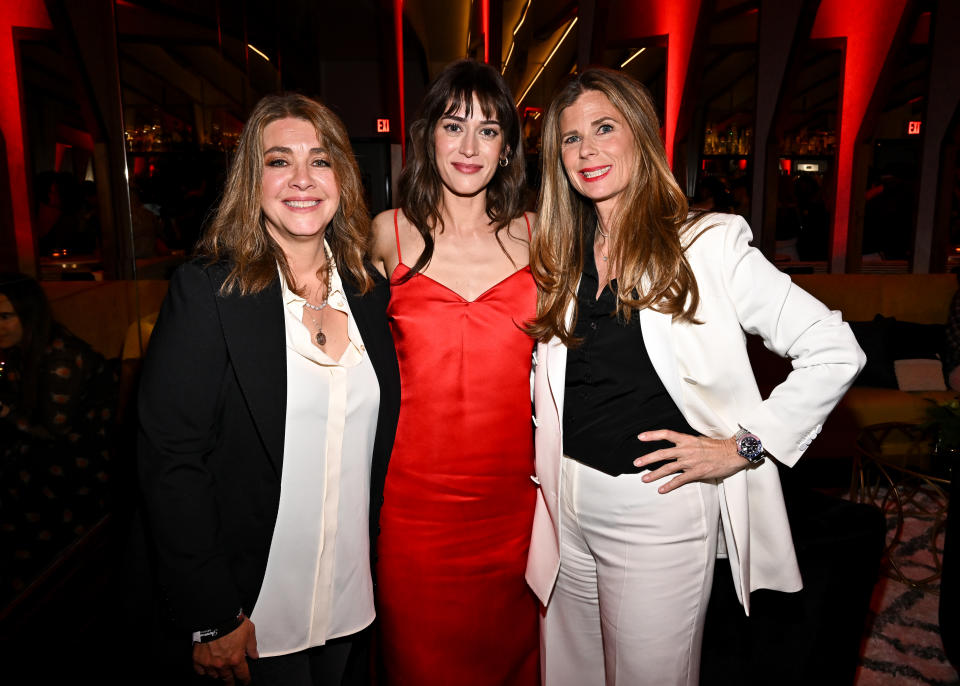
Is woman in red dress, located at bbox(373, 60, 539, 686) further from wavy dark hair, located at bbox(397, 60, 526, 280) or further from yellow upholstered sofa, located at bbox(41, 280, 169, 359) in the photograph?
yellow upholstered sofa, located at bbox(41, 280, 169, 359)

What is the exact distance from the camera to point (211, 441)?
1.31 m

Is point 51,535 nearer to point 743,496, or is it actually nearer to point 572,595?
point 572,595

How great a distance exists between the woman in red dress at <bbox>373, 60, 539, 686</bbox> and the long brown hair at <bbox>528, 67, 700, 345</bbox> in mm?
175

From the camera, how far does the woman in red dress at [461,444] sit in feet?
6.04

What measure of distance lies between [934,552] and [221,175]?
487 cm

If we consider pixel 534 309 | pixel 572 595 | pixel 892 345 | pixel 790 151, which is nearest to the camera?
pixel 572 595

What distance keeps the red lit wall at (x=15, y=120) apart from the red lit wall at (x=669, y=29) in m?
5.71

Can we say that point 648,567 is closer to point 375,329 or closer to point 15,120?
point 375,329

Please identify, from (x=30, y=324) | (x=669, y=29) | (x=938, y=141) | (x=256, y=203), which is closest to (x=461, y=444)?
(x=256, y=203)

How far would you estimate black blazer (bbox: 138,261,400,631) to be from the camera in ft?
4.09

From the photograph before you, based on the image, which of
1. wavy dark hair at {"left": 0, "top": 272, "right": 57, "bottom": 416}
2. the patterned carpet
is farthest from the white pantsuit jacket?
wavy dark hair at {"left": 0, "top": 272, "right": 57, "bottom": 416}

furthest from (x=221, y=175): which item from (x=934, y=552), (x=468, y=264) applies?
(x=934, y=552)

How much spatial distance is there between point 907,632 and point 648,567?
1.89 meters

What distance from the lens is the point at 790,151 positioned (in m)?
7.04
